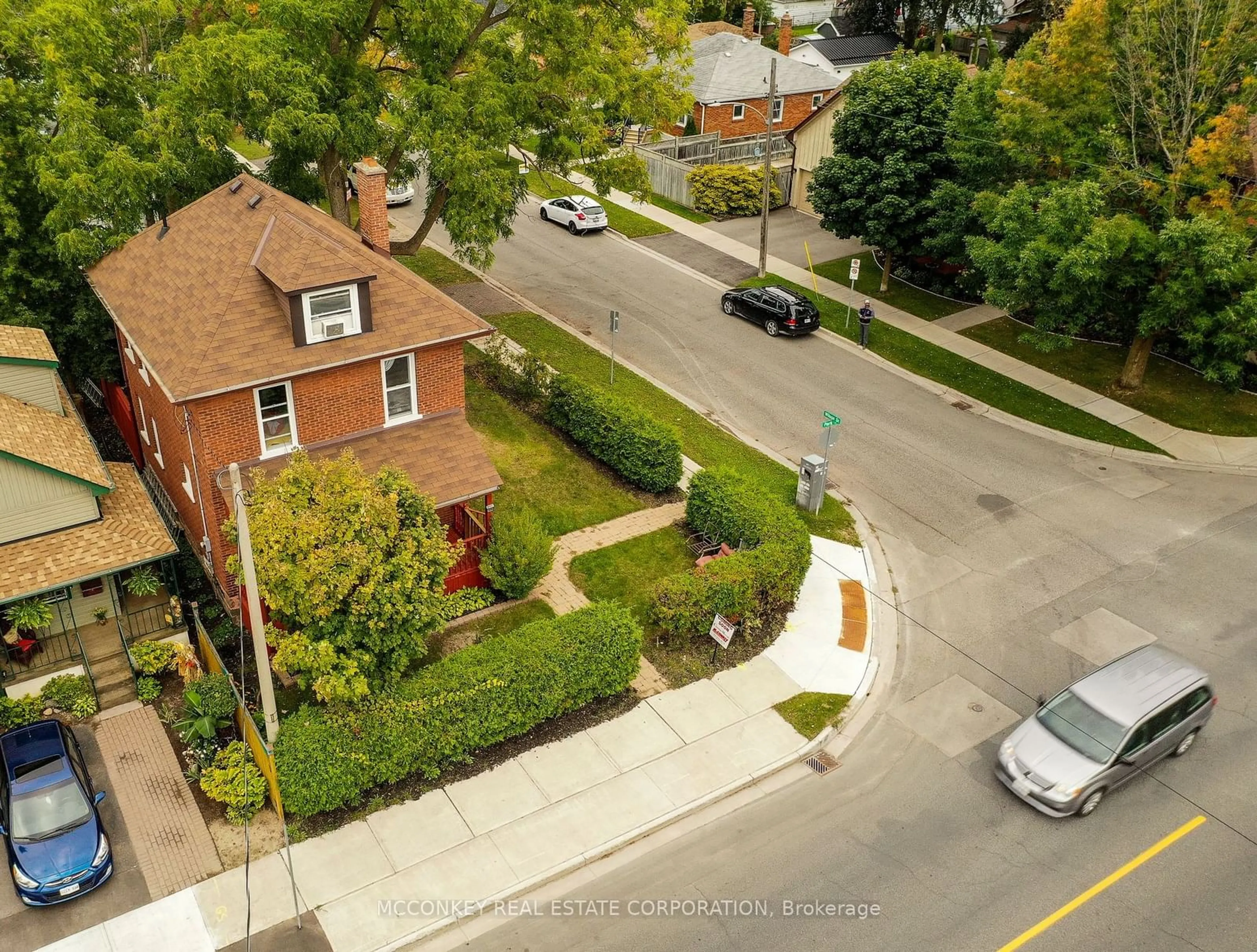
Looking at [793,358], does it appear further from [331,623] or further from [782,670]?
[331,623]

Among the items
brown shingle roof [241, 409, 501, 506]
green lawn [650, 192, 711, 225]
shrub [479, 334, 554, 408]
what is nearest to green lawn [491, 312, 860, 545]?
shrub [479, 334, 554, 408]

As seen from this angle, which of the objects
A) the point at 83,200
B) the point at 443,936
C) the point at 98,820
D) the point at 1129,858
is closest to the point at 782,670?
the point at 1129,858

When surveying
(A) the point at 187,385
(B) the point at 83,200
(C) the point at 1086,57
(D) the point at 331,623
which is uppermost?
(C) the point at 1086,57

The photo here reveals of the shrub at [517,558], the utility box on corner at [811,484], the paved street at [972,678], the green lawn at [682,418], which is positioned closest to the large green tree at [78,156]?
the green lawn at [682,418]

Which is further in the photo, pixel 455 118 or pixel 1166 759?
pixel 455 118

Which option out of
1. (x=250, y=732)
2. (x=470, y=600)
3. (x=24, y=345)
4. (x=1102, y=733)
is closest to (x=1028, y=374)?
(x=1102, y=733)

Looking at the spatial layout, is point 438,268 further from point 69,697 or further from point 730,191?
point 69,697

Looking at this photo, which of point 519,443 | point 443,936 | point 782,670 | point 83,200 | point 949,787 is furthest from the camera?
point 519,443
